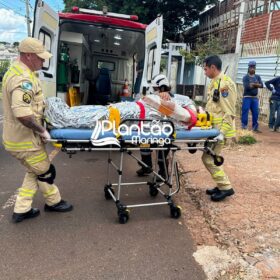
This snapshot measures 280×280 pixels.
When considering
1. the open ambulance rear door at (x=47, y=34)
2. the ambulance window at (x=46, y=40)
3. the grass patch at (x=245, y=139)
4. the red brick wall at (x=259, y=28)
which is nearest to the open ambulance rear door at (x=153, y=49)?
the open ambulance rear door at (x=47, y=34)

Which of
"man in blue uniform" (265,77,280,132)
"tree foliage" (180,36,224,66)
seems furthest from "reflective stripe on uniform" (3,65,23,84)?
"tree foliage" (180,36,224,66)

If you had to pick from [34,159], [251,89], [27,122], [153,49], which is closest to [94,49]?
[153,49]

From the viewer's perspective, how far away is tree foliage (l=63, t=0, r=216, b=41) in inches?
709

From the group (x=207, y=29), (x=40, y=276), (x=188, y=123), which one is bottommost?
(x=40, y=276)

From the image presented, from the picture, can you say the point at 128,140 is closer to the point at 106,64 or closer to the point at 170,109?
the point at 170,109

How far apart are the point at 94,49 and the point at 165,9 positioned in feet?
35.0

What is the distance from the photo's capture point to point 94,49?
9859mm

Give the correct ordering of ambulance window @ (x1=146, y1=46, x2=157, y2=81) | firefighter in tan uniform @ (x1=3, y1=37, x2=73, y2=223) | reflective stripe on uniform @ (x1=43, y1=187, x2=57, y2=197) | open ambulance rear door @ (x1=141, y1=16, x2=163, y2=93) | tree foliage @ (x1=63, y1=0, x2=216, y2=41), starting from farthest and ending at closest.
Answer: tree foliage @ (x1=63, y1=0, x2=216, y2=41) → ambulance window @ (x1=146, y1=46, x2=157, y2=81) → open ambulance rear door @ (x1=141, y1=16, x2=163, y2=93) → reflective stripe on uniform @ (x1=43, y1=187, x2=57, y2=197) → firefighter in tan uniform @ (x1=3, y1=37, x2=73, y2=223)

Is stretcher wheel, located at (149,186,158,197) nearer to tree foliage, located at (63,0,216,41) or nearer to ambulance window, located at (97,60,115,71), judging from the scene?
ambulance window, located at (97,60,115,71)

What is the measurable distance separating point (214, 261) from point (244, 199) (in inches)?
55.8

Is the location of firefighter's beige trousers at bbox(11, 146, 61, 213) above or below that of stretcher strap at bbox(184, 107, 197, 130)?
below

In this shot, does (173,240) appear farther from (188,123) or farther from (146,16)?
(146,16)

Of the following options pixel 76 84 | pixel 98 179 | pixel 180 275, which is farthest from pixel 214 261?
pixel 76 84

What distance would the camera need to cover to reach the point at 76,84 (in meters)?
7.66
